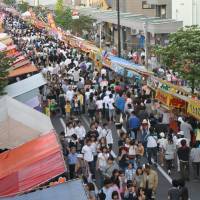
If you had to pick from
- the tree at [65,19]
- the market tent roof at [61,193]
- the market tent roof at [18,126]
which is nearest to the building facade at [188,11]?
the tree at [65,19]

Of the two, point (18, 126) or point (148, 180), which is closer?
point (148, 180)

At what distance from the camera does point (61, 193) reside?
1041 centimetres

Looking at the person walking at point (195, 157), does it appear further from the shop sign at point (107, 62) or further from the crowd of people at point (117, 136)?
the shop sign at point (107, 62)

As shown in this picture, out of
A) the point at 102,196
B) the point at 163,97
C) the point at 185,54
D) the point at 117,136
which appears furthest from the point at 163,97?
the point at 102,196

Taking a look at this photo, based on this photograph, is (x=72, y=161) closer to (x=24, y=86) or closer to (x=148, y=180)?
(x=148, y=180)

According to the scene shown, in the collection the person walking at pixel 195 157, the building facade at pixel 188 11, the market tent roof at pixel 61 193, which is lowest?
the person walking at pixel 195 157

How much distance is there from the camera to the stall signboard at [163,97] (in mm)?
20781

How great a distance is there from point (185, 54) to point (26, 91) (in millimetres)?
5663

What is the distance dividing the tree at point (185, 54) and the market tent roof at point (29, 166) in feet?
27.5

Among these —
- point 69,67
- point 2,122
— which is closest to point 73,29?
point 69,67

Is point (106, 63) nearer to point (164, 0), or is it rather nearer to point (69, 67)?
point (69, 67)

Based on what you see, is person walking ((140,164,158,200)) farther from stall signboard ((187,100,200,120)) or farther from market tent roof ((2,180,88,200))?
stall signboard ((187,100,200,120))

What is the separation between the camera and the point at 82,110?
24.4 metres

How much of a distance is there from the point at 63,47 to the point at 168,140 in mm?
25394
